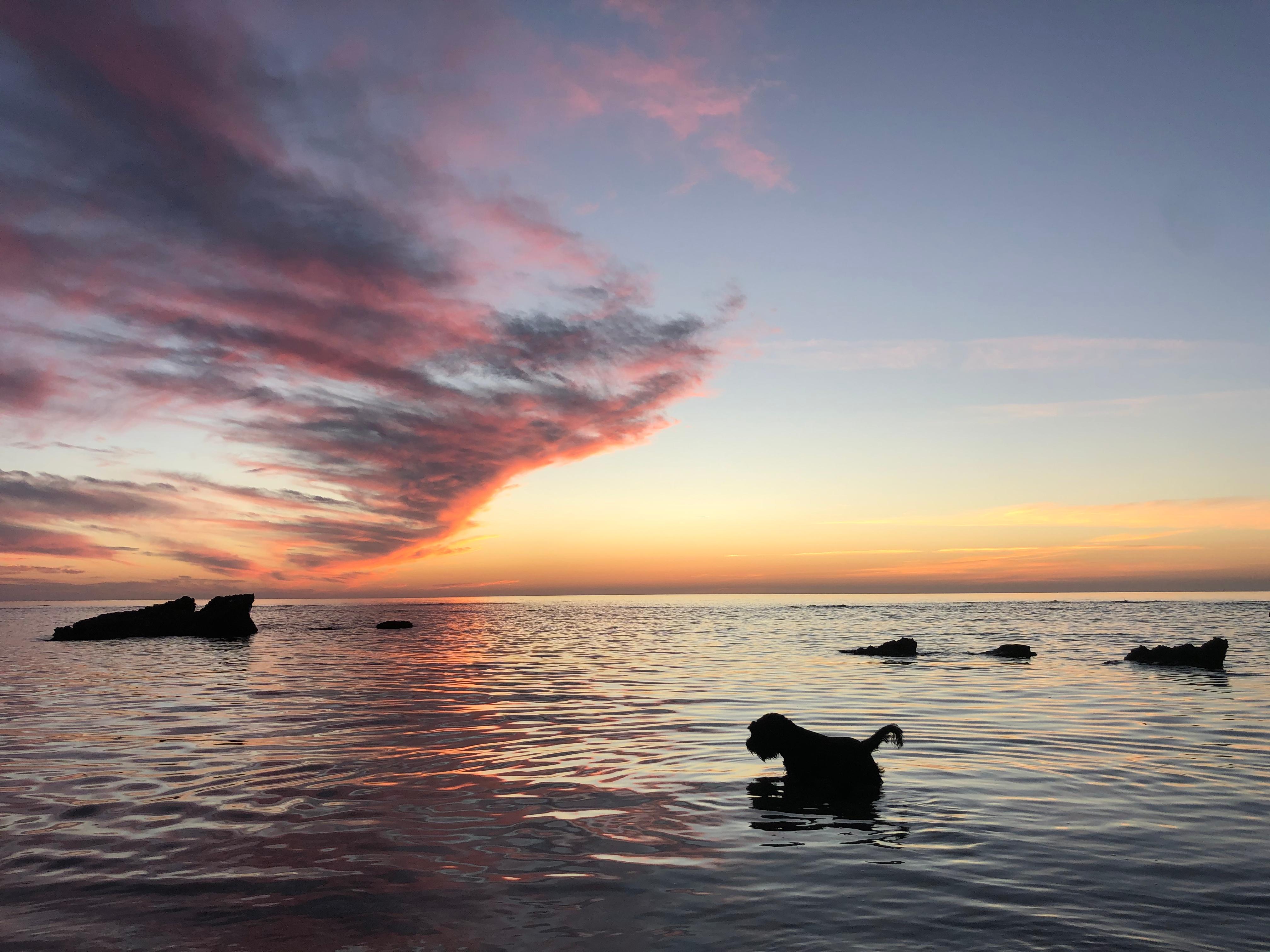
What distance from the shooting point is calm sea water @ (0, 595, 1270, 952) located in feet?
23.9

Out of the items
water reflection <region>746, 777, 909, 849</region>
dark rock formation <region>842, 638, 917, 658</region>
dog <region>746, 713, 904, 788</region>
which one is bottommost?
dark rock formation <region>842, 638, 917, 658</region>

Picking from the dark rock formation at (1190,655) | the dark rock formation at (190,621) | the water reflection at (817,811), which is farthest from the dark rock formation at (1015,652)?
the dark rock formation at (190,621)

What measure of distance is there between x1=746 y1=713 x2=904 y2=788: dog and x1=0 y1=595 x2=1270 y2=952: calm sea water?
0.45 meters

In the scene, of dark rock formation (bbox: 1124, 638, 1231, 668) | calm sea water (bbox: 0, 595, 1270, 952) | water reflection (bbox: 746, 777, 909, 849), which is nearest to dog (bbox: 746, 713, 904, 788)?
water reflection (bbox: 746, 777, 909, 849)

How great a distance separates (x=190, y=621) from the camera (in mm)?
71875

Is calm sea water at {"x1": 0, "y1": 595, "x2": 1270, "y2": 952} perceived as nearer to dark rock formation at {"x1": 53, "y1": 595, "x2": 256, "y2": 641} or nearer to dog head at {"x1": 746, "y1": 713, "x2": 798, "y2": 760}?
dog head at {"x1": 746, "y1": 713, "x2": 798, "y2": 760}

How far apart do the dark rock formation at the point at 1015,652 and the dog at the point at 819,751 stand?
1186 inches

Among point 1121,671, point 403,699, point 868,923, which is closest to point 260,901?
point 868,923

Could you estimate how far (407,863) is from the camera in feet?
29.6

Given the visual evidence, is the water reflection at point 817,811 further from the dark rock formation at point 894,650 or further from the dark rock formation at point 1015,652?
the dark rock formation at point 1015,652

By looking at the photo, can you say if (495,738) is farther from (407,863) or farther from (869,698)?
(869,698)

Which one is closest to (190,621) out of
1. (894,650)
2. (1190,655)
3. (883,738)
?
(894,650)

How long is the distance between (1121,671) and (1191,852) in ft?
90.3

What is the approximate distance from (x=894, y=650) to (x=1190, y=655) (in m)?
13.5
